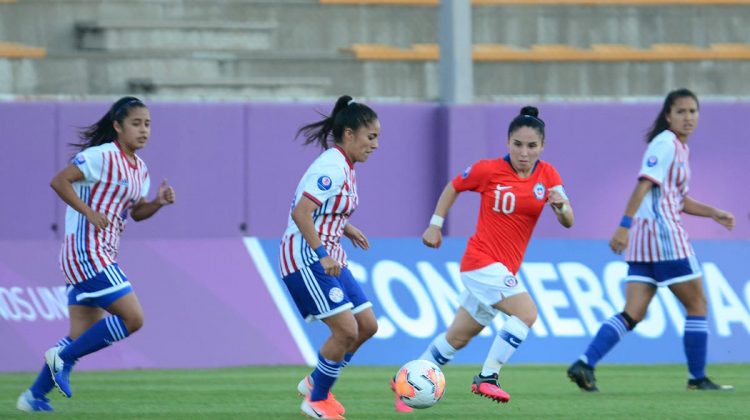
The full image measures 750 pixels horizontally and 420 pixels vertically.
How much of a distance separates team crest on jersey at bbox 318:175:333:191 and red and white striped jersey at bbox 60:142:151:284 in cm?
151

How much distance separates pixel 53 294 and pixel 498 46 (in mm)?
7691

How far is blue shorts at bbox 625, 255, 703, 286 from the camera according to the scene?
1110 centimetres

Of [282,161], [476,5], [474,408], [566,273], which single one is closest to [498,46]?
[476,5]

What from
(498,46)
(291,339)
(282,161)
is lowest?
(291,339)

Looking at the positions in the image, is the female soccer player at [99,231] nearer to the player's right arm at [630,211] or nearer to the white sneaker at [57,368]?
the white sneaker at [57,368]

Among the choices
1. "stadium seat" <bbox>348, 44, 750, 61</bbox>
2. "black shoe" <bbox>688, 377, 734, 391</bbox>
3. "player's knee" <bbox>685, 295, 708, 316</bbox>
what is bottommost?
"black shoe" <bbox>688, 377, 734, 391</bbox>

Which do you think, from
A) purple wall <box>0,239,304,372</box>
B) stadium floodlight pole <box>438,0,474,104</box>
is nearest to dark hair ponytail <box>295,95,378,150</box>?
purple wall <box>0,239,304,372</box>

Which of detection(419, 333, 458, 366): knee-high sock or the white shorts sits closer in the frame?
the white shorts

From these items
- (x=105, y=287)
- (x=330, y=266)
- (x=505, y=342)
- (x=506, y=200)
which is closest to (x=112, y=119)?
(x=105, y=287)

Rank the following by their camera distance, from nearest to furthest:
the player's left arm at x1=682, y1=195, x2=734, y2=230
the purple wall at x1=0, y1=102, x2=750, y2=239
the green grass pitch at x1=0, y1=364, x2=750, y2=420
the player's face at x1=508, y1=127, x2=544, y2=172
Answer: the green grass pitch at x1=0, y1=364, x2=750, y2=420 < the player's face at x1=508, y1=127, x2=544, y2=172 < the player's left arm at x1=682, y1=195, x2=734, y2=230 < the purple wall at x1=0, y1=102, x2=750, y2=239

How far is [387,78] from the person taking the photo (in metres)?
18.7

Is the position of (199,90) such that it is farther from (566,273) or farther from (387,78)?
(566,273)

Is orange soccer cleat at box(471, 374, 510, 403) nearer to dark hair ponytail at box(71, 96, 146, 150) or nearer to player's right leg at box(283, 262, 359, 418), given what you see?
player's right leg at box(283, 262, 359, 418)

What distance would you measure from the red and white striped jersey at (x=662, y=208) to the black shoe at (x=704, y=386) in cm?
89
